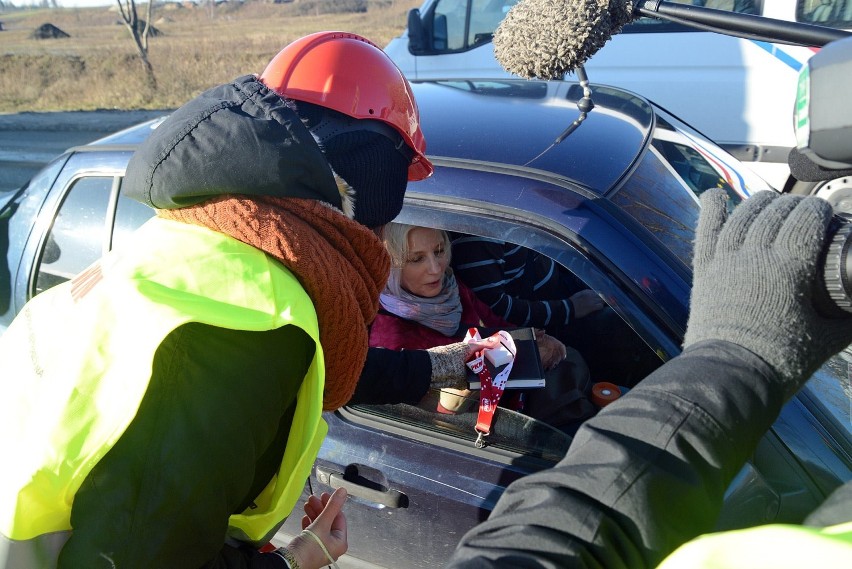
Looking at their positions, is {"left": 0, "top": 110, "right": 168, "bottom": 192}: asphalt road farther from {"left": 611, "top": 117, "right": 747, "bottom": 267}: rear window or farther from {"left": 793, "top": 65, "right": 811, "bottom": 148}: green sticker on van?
{"left": 793, "top": 65, "right": 811, "bottom": 148}: green sticker on van

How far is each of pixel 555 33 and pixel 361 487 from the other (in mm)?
1147

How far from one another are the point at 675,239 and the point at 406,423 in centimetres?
83

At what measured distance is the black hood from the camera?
1.06 m

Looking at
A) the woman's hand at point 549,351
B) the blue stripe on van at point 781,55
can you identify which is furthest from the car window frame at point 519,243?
the blue stripe on van at point 781,55

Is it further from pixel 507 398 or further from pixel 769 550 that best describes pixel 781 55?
pixel 769 550

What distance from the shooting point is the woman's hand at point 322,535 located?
1.40 meters

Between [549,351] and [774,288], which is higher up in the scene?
[774,288]

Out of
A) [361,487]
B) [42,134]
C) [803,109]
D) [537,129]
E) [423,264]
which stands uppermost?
[803,109]

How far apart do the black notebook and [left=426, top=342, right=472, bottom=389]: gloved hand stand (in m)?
0.02

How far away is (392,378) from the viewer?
175 cm

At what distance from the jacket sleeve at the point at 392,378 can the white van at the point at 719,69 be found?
3235mm

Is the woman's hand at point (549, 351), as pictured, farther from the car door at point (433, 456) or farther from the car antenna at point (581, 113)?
the car antenna at point (581, 113)

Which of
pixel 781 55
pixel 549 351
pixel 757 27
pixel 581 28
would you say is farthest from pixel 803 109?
pixel 781 55

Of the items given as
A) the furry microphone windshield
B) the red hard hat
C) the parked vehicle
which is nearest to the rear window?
the parked vehicle
